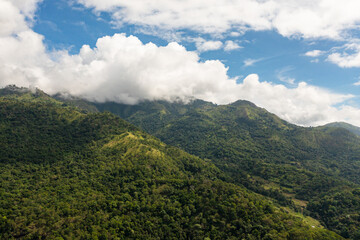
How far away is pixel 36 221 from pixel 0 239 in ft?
46.9

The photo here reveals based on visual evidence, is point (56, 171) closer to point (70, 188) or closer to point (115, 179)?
point (70, 188)

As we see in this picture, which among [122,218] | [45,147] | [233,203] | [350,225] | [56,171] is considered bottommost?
[350,225]

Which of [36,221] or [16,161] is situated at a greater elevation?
[16,161]

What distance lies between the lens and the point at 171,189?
146m

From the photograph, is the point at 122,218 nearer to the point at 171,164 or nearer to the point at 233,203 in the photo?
the point at 233,203

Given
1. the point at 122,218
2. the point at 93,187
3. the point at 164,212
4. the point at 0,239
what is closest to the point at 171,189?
the point at 164,212

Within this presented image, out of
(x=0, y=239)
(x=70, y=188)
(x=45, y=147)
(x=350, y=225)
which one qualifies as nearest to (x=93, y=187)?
(x=70, y=188)

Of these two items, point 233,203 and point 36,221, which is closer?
point 36,221

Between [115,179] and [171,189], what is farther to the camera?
[115,179]

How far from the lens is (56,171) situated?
531 feet

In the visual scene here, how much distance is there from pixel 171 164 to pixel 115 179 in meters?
56.8

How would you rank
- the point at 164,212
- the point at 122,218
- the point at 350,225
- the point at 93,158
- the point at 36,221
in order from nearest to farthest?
1. the point at 36,221
2. the point at 122,218
3. the point at 164,212
4. the point at 350,225
5. the point at 93,158

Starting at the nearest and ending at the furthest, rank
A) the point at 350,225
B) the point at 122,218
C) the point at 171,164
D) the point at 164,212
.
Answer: the point at 122,218 → the point at 164,212 → the point at 350,225 → the point at 171,164

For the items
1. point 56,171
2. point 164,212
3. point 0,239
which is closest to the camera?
point 0,239
